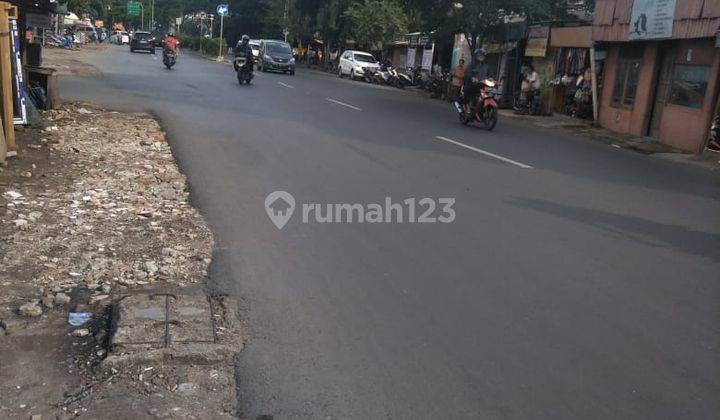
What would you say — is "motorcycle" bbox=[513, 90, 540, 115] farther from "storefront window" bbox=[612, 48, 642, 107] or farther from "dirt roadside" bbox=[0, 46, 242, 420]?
"dirt roadside" bbox=[0, 46, 242, 420]

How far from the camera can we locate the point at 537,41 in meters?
25.0

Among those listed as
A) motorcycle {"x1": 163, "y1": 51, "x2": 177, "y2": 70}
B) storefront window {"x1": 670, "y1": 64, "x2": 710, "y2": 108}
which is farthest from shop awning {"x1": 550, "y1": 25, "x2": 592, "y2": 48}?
motorcycle {"x1": 163, "y1": 51, "x2": 177, "y2": 70}

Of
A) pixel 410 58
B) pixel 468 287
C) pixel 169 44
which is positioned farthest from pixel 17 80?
pixel 410 58

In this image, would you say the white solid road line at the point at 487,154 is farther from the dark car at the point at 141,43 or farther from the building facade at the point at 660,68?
the dark car at the point at 141,43

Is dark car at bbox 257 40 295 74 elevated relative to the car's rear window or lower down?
lower down

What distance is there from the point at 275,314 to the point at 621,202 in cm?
559

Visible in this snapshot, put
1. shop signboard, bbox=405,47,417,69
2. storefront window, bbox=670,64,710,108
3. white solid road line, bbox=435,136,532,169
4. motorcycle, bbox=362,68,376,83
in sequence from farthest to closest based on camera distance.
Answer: shop signboard, bbox=405,47,417,69
motorcycle, bbox=362,68,376,83
storefront window, bbox=670,64,710,108
white solid road line, bbox=435,136,532,169

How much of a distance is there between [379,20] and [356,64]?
138 inches

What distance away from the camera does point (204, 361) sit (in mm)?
3770

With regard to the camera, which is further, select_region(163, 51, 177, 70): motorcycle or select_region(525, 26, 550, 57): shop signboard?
select_region(163, 51, 177, 70): motorcycle

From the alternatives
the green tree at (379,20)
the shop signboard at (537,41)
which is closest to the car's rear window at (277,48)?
the green tree at (379,20)

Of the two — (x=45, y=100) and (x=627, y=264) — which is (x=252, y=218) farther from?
(x=45, y=100)

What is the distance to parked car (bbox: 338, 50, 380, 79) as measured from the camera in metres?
38.1

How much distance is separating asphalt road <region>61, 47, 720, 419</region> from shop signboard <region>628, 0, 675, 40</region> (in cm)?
710
